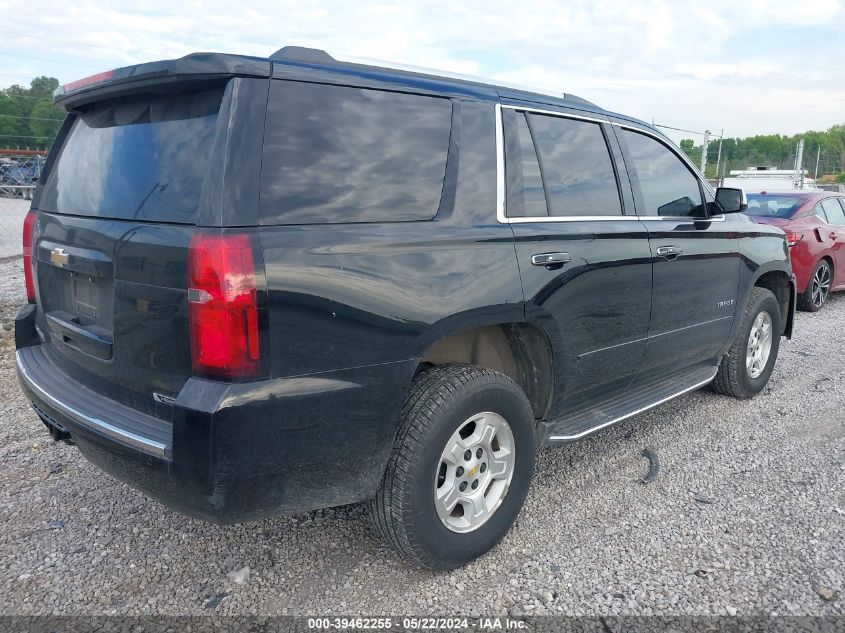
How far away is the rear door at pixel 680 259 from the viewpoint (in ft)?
12.5

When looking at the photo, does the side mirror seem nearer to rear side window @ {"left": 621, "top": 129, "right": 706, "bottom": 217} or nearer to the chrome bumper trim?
rear side window @ {"left": 621, "top": 129, "right": 706, "bottom": 217}

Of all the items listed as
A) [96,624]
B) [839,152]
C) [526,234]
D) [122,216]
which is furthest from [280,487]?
[839,152]

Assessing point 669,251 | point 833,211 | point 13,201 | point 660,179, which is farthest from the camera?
point 13,201

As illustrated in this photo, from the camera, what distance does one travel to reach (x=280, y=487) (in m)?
2.32

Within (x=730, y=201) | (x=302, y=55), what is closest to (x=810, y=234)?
(x=730, y=201)

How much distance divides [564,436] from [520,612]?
3.04 ft

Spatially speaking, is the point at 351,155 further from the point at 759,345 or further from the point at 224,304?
the point at 759,345

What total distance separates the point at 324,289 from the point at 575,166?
1716mm

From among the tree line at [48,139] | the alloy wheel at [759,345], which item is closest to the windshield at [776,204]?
the alloy wheel at [759,345]

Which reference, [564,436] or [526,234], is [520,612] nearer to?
[564,436]

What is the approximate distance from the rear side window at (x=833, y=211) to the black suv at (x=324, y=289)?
22.8ft

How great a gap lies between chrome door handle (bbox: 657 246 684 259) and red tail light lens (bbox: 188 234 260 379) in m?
2.45

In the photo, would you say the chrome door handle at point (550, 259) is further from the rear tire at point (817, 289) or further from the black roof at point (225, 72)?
the rear tire at point (817, 289)

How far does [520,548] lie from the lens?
304 cm
